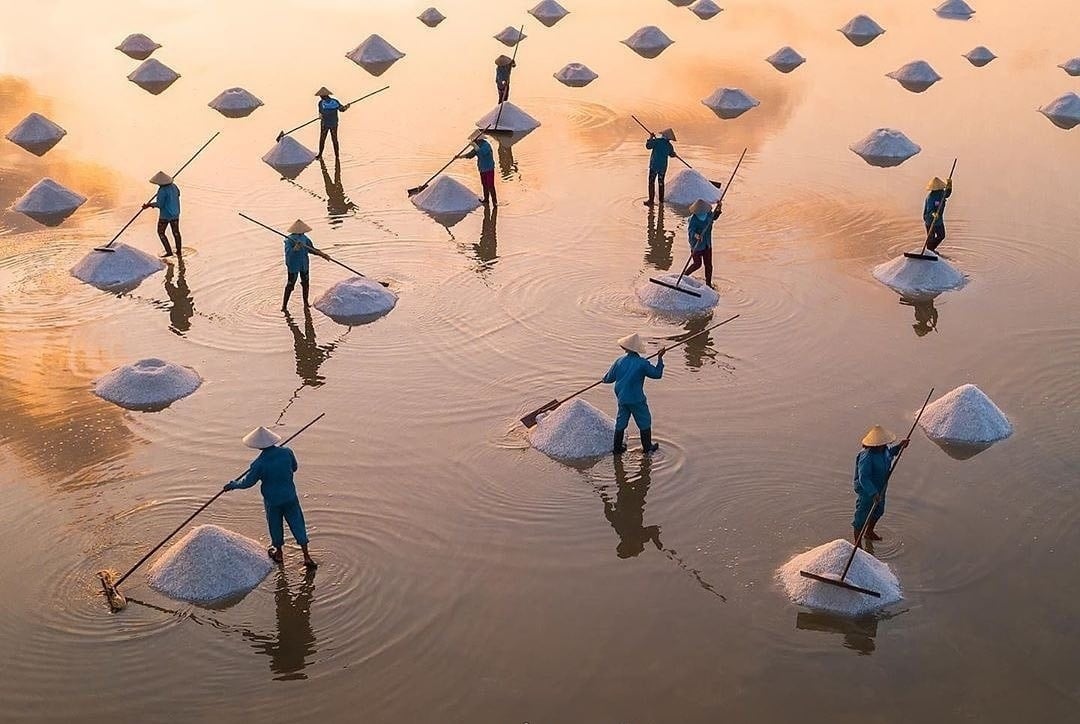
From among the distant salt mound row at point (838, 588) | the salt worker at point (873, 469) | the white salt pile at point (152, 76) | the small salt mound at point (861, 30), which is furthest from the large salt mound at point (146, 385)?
the small salt mound at point (861, 30)

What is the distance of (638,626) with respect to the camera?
7.32m

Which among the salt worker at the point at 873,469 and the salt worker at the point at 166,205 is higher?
A: the salt worker at the point at 873,469

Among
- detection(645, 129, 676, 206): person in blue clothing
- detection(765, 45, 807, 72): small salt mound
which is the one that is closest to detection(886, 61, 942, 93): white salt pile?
detection(765, 45, 807, 72): small salt mound

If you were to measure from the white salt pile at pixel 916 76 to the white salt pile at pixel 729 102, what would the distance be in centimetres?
315

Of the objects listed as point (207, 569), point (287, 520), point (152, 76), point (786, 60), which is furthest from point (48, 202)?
point (786, 60)

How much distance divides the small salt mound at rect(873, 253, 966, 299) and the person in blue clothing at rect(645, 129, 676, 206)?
116 inches

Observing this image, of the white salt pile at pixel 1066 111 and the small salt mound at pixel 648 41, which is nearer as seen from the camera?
the white salt pile at pixel 1066 111

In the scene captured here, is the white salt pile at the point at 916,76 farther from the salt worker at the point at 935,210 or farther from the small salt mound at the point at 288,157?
the small salt mound at the point at 288,157

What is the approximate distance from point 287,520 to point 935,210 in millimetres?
8036

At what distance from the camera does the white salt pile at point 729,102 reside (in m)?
18.2

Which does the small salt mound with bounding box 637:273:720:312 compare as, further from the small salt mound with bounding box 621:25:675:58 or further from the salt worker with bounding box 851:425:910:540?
the small salt mound with bounding box 621:25:675:58

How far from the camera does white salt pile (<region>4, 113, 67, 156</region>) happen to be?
17.0 metres

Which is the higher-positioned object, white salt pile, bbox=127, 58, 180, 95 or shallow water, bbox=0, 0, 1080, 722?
shallow water, bbox=0, 0, 1080, 722

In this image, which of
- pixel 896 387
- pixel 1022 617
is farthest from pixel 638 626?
pixel 896 387
